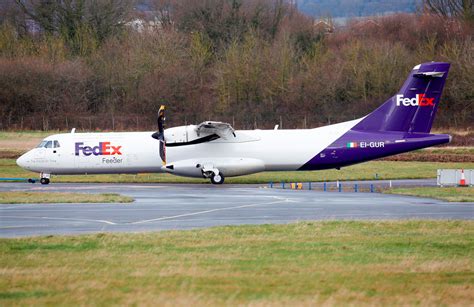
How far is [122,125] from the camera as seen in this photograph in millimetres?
61531

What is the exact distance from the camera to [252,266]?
14359mm

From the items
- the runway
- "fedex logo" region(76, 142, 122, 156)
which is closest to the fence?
the runway

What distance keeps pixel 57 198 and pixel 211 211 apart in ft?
22.9

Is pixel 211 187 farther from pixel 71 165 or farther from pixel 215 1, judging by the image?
pixel 215 1

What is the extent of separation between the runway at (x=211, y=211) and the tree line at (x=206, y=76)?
31.3 m

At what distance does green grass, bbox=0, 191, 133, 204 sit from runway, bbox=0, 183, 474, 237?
77 cm

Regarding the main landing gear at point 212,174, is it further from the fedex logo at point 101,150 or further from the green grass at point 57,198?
the green grass at point 57,198

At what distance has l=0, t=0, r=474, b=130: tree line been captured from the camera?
61938mm

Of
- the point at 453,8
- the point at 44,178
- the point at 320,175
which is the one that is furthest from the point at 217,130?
the point at 453,8

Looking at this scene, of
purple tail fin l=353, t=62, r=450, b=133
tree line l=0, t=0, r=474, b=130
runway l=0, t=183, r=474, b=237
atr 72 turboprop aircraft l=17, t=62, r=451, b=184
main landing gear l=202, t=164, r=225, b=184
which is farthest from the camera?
tree line l=0, t=0, r=474, b=130

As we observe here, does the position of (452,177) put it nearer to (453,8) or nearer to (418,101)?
(418,101)

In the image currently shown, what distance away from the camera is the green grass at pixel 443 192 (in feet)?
88.3

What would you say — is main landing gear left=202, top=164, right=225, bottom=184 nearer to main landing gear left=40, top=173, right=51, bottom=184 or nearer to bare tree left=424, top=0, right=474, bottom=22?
main landing gear left=40, top=173, right=51, bottom=184

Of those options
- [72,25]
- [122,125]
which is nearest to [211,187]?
[122,125]
